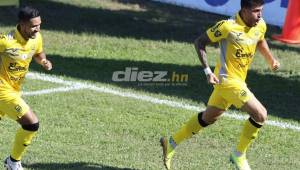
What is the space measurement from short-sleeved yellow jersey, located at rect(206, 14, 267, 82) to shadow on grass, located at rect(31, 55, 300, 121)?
3149mm

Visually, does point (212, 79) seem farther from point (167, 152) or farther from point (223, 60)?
point (167, 152)

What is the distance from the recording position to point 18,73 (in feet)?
26.4

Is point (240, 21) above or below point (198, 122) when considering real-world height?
above

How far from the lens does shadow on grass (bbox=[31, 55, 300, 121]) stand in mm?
12062

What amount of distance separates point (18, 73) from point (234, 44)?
2.40 meters

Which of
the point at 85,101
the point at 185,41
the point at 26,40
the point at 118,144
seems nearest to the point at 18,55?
the point at 26,40

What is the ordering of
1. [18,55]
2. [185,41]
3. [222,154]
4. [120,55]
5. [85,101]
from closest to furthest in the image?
1. [18,55]
2. [222,154]
3. [85,101]
4. [120,55]
5. [185,41]

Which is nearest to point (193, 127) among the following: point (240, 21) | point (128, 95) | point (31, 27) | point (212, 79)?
point (212, 79)

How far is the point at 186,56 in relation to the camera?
49.3 feet

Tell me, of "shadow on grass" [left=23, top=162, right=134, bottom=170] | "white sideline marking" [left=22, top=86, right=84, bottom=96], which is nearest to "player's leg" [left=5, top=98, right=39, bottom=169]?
"shadow on grass" [left=23, top=162, right=134, bottom=170]

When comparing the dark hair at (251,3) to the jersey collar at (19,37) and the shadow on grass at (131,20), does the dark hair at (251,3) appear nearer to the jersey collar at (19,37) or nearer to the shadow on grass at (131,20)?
the jersey collar at (19,37)

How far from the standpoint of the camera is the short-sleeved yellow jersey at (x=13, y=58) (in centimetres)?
793

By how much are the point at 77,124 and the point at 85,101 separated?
1314 millimetres

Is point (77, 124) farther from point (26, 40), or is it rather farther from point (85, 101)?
point (26, 40)
